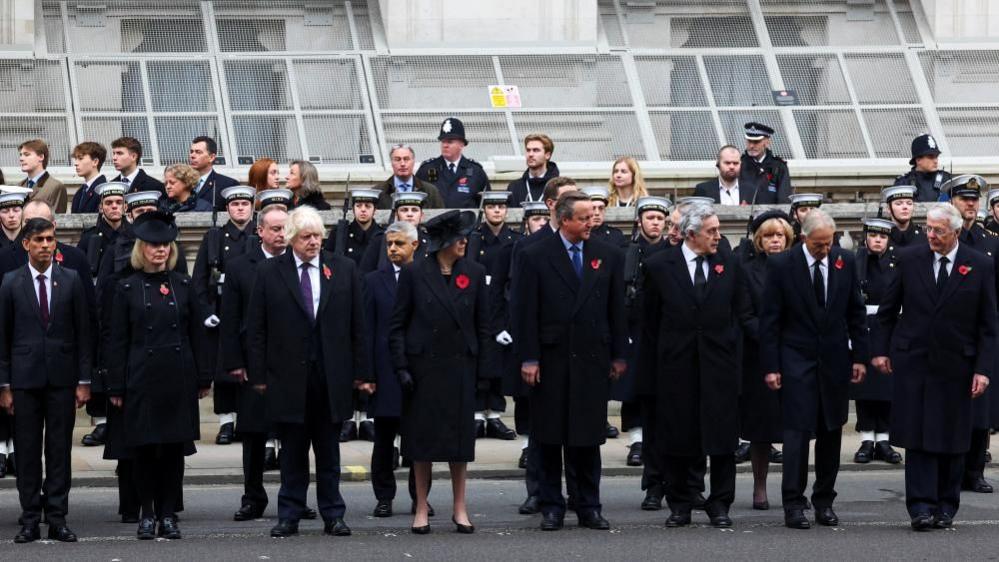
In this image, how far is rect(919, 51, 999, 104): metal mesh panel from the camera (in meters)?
24.5

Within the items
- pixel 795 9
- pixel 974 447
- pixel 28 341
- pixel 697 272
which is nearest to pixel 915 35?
pixel 795 9

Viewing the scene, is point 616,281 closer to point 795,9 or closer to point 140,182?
point 140,182

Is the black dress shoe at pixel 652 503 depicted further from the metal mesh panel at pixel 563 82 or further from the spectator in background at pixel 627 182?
the metal mesh panel at pixel 563 82

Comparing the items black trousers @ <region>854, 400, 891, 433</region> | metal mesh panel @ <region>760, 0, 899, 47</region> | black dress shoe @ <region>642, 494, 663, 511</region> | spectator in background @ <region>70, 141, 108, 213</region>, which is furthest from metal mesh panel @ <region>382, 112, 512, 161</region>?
black dress shoe @ <region>642, 494, 663, 511</region>

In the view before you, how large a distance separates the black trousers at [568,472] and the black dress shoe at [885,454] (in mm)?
4061

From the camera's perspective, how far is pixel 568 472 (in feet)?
44.4

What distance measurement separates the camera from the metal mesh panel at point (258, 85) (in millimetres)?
23203

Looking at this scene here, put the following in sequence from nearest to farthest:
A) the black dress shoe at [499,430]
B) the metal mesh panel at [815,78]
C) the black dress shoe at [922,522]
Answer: the black dress shoe at [922,522] → the black dress shoe at [499,430] → the metal mesh panel at [815,78]

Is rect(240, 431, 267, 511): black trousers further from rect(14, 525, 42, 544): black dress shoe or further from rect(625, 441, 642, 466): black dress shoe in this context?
Answer: rect(625, 441, 642, 466): black dress shoe

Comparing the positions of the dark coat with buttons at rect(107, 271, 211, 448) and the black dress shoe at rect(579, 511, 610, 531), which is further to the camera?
the black dress shoe at rect(579, 511, 610, 531)

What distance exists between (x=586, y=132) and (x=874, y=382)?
749cm

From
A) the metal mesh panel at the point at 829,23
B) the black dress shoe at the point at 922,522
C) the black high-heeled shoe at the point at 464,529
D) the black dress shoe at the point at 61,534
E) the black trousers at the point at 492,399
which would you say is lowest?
the black dress shoe at the point at 922,522

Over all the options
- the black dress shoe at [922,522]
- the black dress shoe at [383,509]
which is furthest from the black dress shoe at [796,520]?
the black dress shoe at [383,509]

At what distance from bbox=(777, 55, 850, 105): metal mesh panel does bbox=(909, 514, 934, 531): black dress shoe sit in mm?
11559
